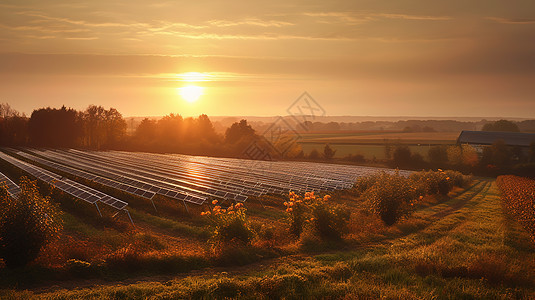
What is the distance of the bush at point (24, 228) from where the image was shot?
41.3 ft

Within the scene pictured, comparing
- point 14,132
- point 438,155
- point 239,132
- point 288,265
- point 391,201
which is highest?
point 14,132

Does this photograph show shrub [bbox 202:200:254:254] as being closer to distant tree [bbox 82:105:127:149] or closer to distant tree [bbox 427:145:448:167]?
distant tree [bbox 427:145:448:167]

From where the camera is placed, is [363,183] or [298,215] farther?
[363,183]

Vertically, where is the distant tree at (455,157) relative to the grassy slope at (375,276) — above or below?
above

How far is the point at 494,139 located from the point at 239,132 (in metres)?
62.5

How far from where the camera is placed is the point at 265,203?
108ft

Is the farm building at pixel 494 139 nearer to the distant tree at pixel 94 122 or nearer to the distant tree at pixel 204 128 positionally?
the distant tree at pixel 204 128

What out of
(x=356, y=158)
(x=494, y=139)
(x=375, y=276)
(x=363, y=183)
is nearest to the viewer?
(x=375, y=276)

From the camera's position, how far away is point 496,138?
3388 inches

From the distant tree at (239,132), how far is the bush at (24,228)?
75810mm

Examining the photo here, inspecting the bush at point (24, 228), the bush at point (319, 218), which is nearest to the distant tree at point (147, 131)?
the bush at point (319, 218)

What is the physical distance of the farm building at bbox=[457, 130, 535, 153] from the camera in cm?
8012

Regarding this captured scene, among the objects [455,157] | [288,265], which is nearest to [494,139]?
[455,157]

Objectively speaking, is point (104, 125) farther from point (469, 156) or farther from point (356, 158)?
point (469, 156)
